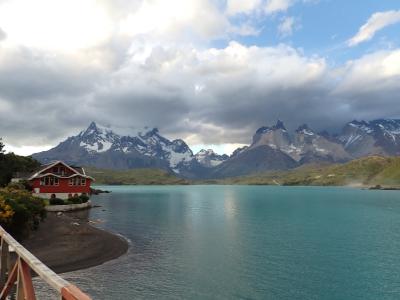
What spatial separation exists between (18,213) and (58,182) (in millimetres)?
69252

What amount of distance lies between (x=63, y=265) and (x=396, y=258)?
47.3 meters

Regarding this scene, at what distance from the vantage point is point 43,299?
34.2 meters

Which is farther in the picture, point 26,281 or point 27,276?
point 27,276

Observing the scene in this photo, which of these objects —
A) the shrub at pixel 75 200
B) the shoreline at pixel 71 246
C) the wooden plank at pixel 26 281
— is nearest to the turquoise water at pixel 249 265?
the shoreline at pixel 71 246

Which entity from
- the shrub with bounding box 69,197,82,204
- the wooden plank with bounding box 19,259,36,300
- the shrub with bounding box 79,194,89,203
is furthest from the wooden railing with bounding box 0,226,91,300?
the shrub with bounding box 79,194,89,203

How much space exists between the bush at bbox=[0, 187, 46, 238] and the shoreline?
187cm

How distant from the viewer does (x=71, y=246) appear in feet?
186

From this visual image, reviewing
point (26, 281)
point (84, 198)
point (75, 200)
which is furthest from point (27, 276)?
point (84, 198)

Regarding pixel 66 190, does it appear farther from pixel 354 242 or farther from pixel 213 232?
pixel 354 242

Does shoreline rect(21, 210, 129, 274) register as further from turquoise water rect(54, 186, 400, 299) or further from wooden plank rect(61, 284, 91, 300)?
wooden plank rect(61, 284, 91, 300)

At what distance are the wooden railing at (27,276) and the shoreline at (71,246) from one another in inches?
1098

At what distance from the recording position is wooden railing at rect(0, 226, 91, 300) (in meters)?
8.99

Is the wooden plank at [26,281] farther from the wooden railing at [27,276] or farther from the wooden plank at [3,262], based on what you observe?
the wooden plank at [3,262]

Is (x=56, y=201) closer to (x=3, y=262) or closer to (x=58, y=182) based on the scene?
(x=58, y=182)
